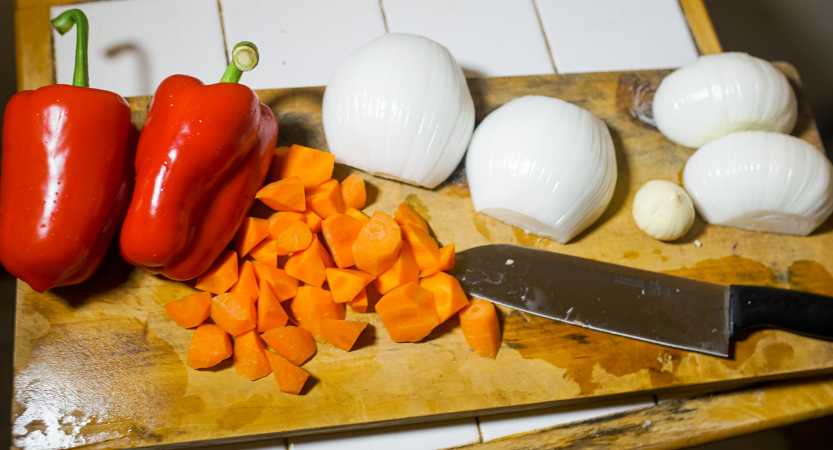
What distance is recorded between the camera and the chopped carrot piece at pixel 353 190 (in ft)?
3.88

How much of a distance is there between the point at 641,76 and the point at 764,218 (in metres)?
0.45

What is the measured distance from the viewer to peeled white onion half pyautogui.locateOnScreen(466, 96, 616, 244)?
44.9 inches

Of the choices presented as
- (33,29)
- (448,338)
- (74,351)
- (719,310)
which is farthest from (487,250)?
(33,29)

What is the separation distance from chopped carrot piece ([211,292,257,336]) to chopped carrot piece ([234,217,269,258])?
0.34 feet

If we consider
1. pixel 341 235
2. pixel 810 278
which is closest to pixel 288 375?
pixel 341 235

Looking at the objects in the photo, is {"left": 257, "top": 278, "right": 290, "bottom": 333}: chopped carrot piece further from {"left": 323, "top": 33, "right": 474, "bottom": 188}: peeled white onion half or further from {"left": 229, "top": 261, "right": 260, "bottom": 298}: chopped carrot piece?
{"left": 323, "top": 33, "right": 474, "bottom": 188}: peeled white onion half

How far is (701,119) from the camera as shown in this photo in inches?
50.9

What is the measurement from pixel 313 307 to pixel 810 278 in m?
1.12

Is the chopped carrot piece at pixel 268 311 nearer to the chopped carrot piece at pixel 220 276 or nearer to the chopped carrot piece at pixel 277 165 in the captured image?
the chopped carrot piece at pixel 220 276

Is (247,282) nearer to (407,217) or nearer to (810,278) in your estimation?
(407,217)

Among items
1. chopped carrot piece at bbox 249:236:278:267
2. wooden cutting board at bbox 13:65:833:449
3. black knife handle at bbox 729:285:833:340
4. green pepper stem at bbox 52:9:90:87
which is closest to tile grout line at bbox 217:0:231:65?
wooden cutting board at bbox 13:65:833:449

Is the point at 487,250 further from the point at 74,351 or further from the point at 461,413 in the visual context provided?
the point at 74,351

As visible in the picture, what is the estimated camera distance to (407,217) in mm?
1140

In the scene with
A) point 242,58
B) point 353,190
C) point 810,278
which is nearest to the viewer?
point 242,58
